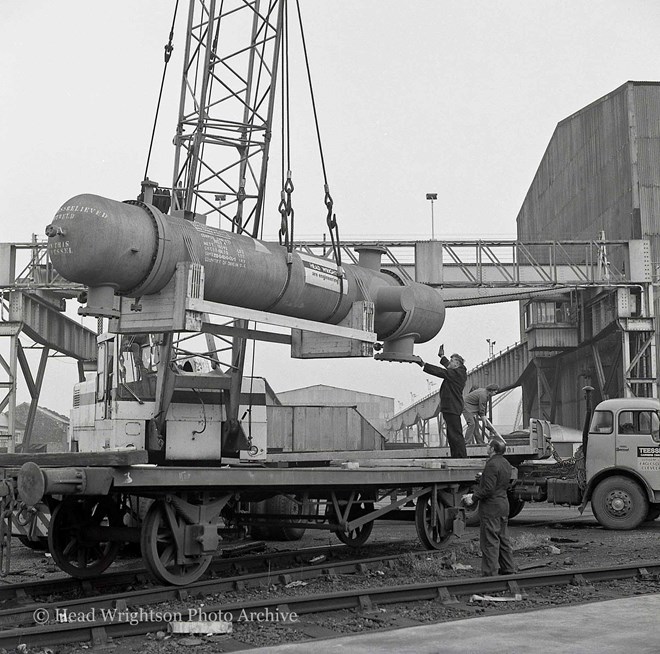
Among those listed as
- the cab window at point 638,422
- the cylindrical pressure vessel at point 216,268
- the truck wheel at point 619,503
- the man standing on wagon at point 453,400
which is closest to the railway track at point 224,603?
the cylindrical pressure vessel at point 216,268

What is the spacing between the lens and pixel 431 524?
13297 millimetres

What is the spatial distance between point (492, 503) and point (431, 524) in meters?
2.66

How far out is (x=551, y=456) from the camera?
18.8m

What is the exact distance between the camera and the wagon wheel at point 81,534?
35.2 ft

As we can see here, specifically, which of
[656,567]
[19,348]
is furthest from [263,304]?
[19,348]

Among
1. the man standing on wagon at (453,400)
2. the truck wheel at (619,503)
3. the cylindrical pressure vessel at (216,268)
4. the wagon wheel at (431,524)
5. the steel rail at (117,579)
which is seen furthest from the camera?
the truck wheel at (619,503)

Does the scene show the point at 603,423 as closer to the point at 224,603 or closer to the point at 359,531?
the point at 359,531

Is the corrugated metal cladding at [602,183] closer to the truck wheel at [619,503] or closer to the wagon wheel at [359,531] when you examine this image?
the truck wheel at [619,503]

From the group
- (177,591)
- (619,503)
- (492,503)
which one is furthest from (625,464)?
(177,591)

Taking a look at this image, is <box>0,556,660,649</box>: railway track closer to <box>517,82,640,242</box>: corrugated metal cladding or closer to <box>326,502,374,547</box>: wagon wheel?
<box>326,502,374,547</box>: wagon wheel

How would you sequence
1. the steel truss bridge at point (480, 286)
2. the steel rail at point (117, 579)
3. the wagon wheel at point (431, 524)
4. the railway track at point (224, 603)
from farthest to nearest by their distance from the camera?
the steel truss bridge at point (480, 286) → the wagon wheel at point (431, 524) → the steel rail at point (117, 579) → the railway track at point (224, 603)

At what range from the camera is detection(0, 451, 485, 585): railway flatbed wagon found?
8.95 meters

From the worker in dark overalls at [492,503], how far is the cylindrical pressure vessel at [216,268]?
9.24 feet

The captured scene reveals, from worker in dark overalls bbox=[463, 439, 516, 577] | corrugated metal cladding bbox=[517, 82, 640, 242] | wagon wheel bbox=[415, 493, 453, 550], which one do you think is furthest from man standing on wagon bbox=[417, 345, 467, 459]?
corrugated metal cladding bbox=[517, 82, 640, 242]
